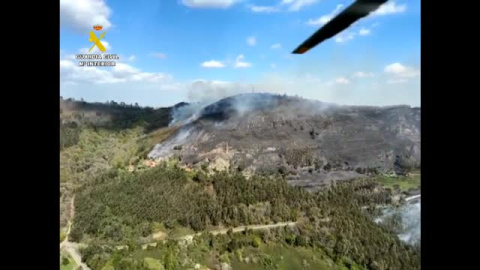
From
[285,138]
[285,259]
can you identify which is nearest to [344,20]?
[285,259]

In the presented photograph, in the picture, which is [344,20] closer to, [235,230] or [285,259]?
[285,259]

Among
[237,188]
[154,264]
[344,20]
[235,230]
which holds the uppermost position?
[344,20]

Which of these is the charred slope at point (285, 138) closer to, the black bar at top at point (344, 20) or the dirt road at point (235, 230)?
the dirt road at point (235, 230)

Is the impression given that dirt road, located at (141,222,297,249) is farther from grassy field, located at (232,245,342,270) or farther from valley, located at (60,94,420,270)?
grassy field, located at (232,245,342,270)

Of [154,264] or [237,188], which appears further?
[237,188]

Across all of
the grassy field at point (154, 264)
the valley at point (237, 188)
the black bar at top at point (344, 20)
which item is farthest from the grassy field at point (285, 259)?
the black bar at top at point (344, 20)
